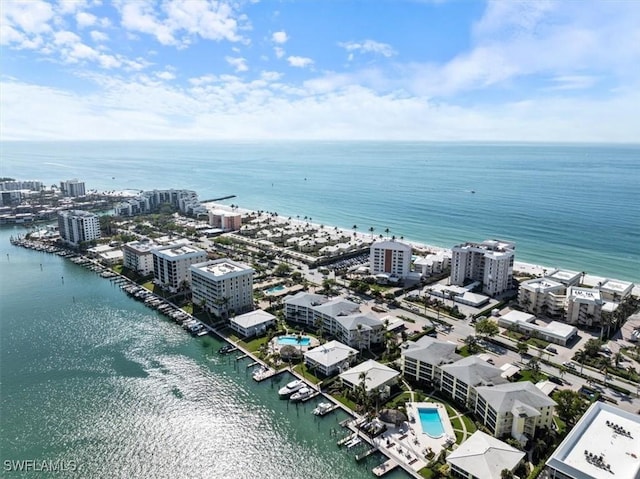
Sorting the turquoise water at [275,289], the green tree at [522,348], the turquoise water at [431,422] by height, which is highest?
the turquoise water at [275,289]

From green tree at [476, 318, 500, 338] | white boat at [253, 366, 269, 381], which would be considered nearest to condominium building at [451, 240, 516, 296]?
green tree at [476, 318, 500, 338]

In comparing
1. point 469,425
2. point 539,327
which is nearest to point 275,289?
point 539,327

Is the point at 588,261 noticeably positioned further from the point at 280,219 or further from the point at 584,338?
the point at 280,219

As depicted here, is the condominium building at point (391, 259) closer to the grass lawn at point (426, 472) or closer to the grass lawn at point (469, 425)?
the grass lawn at point (469, 425)

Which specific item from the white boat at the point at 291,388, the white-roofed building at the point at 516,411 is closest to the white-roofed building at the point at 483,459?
the white-roofed building at the point at 516,411

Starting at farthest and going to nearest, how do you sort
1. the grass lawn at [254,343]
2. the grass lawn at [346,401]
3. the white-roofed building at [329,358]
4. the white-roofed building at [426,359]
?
the grass lawn at [254,343] → the white-roofed building at [329,358] → the white-roofed building at [426,359] → the grass lawn at [346,401]

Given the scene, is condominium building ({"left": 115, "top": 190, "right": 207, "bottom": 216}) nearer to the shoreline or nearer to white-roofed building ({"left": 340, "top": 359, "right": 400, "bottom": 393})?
the shoreline
